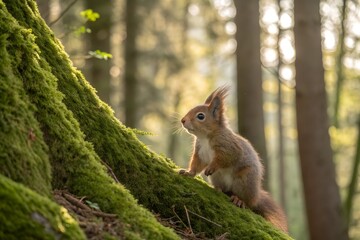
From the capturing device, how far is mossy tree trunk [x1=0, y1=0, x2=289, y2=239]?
127 inches

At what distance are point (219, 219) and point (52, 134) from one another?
1521 millimetres

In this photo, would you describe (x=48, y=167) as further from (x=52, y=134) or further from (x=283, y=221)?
(x=283, y=221)

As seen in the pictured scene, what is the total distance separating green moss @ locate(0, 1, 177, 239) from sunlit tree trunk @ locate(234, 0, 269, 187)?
700 cm

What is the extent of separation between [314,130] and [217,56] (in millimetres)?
10096

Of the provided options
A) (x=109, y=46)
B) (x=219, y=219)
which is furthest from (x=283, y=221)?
(x=109, y=46)

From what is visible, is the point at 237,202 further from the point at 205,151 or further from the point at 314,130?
the point at 314,130

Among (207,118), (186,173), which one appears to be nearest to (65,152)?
(186,173)

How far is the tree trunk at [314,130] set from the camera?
32.8 ft

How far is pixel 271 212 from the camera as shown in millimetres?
5434

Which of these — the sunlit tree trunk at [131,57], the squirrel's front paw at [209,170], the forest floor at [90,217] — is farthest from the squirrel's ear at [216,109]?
the sunlit tree trunk at [131,57]

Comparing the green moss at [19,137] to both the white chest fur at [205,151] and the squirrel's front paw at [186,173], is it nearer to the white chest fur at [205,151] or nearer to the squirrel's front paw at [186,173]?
the squirrel's front paw at [186,173]

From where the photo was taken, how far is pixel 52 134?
3547 mm

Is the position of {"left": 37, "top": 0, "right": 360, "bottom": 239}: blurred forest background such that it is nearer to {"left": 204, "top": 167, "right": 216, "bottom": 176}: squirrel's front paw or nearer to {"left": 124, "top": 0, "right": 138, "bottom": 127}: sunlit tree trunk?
{"left": 124, "top": 0, "right": 138, "bottom": 127}: sunlit tree trunk

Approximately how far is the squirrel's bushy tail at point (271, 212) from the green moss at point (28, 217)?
114 inches
